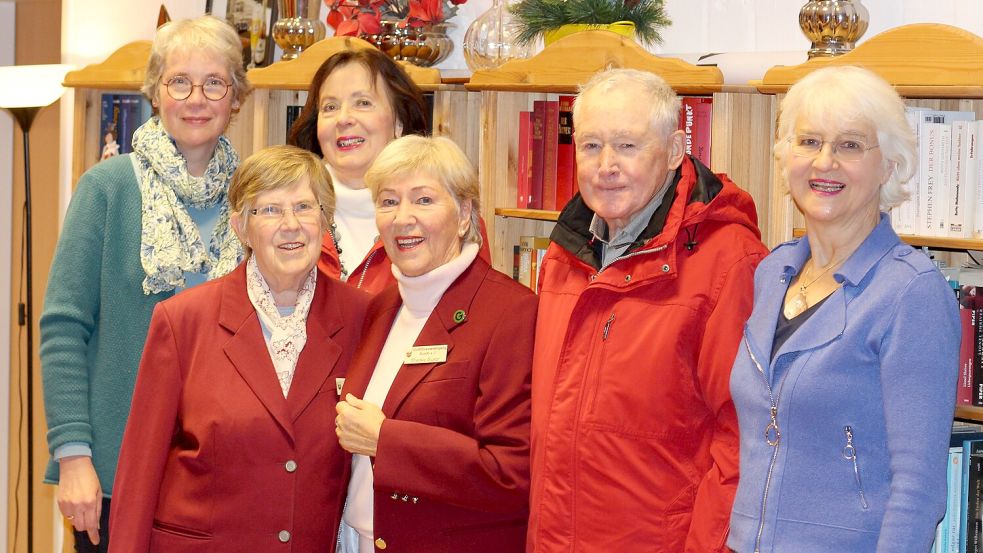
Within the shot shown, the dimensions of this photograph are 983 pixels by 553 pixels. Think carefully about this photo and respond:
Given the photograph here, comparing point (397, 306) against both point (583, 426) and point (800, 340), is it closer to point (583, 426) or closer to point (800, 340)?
point (583, 426)

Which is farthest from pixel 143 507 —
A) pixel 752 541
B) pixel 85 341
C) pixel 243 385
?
pixel 752 541

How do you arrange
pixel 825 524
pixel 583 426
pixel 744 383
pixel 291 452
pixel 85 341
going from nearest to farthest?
pixel 825 524
pixel 744 383
pixel 583 426
pixel 291 452
pixel 85 341

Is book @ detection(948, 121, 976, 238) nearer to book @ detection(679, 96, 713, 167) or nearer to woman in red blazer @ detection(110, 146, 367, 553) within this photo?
book @ detection(679, 96, 713, 167)

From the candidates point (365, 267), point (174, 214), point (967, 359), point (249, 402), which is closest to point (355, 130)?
point (365, 267)

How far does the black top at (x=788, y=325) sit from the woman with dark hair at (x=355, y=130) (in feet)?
3.55

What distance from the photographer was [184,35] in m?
3.07

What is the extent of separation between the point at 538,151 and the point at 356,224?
0.61 metres

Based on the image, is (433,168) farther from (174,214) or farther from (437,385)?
(174,214)

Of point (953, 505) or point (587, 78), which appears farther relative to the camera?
point (587, 78)

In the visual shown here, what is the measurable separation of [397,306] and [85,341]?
855 millimetres

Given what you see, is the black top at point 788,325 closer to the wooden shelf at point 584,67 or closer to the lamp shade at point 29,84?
the wooden shelf at point 584,67

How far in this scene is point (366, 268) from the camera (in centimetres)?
289

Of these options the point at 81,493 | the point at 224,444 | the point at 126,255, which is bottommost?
the point at 81,493

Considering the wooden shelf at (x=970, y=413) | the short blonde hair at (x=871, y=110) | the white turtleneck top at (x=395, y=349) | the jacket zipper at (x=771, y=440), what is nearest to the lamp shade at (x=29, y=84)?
the white turtleneck top at (x=395, y=349)
